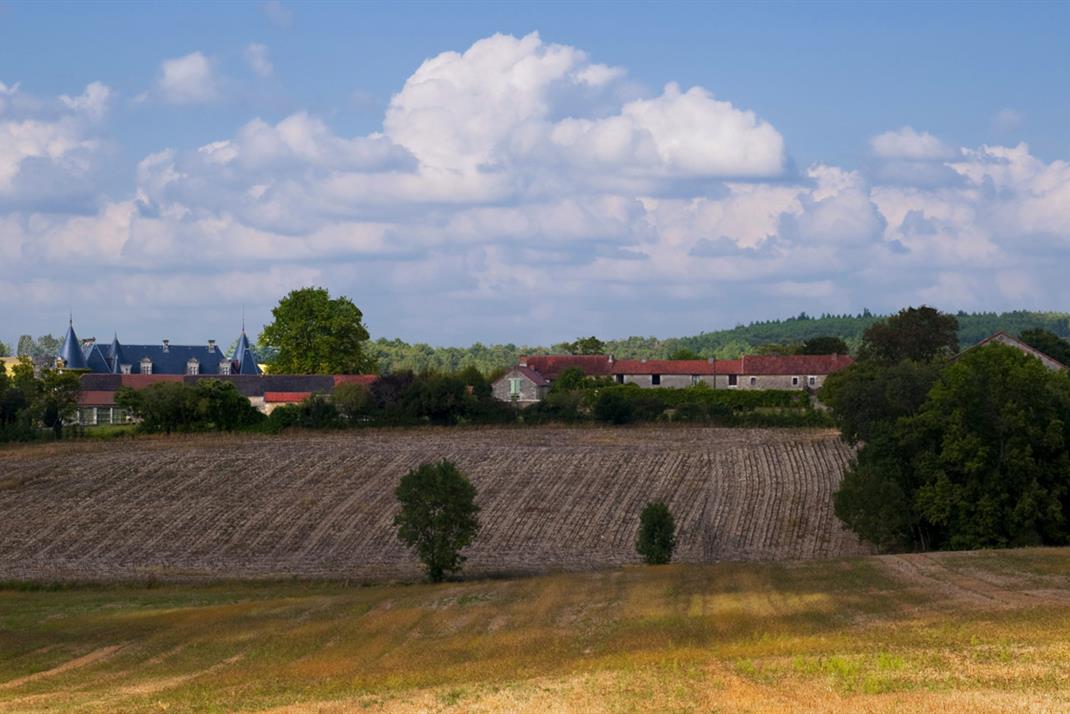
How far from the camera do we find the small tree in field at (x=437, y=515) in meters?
46.9

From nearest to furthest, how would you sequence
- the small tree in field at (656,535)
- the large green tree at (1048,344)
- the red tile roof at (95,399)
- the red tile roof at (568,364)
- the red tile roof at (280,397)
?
the small tree in field at (656,535) < the large green tree at (1048,344) < the red tile roof at (280,397) < the red tile roof at (95,399) < the red tile roof at (568,364)

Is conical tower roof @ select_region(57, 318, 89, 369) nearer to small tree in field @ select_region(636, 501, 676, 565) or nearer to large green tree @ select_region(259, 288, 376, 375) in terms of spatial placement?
large green tree @ select_region(259, 288, 376, 375)

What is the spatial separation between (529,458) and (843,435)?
18.9 metres

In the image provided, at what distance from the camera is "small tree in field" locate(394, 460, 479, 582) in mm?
46938

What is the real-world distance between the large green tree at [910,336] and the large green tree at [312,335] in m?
52.1

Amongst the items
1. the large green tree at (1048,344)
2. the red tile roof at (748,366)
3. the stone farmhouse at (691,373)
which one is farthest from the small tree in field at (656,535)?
the red tile roof at (748,366)

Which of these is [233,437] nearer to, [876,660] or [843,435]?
[843,435]

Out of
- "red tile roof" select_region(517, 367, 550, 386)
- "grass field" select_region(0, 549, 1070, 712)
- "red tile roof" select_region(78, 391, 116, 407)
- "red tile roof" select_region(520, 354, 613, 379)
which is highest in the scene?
"red tile roof" select_region(520, 354, 613, 379)

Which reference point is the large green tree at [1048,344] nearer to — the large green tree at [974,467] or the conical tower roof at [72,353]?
the large green tree at [974,467]

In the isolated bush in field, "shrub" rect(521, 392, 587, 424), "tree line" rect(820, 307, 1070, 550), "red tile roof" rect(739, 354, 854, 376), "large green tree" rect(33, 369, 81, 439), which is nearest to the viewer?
"tree line" rect(820, 307, 1070, 550)

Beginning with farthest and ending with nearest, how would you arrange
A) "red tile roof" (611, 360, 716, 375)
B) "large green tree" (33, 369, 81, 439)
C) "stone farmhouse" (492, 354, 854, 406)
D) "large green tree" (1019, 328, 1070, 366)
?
"red tile roof" (611, 360, 716, 375), "stone farmhouse" (492, 354, 854, 406), "large green tree" (1019, 328, 1070, 366), "large green tree" (33, 369, 81, 439)

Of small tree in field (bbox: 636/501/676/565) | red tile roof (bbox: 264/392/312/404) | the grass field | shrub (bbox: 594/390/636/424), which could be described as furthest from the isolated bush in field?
the grass field

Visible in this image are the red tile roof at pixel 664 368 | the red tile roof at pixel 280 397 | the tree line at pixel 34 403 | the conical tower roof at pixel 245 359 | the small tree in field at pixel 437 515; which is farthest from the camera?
the conical tower roof at pixel 245 359

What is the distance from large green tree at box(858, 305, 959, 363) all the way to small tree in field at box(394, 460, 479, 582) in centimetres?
5687
